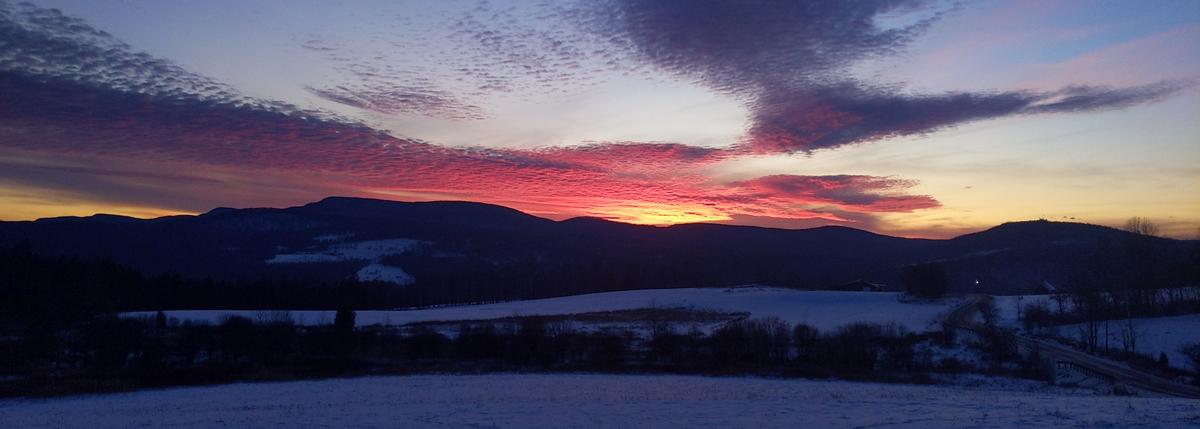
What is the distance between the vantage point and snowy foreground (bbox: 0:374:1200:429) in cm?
2447

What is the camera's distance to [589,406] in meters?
31.5

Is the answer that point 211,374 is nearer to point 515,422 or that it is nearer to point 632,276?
point 515,422

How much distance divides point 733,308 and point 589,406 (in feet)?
259

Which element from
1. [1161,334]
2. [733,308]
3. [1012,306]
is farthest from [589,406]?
[1012,306]

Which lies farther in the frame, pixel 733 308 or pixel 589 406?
pixel 733 308

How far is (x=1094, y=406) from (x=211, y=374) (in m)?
49.6

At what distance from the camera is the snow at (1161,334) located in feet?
203

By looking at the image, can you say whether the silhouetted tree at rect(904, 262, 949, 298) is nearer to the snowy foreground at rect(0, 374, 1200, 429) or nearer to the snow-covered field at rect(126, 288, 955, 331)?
the snow-covered field at rect(126, 288, 955, 331)

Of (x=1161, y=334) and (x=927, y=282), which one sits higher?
(x=927, y=282)

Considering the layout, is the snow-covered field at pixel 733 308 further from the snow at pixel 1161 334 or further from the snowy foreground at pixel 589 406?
the snowy foreground at pixel 589 406

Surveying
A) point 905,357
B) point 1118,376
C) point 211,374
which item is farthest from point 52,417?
point 1118,376

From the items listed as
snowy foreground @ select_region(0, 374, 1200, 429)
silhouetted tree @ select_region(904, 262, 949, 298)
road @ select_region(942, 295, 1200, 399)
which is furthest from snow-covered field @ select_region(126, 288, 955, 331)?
snowy foreground @ select_region(0, 374, 1200, 429)

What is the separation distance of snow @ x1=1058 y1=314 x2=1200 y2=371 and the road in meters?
4.72

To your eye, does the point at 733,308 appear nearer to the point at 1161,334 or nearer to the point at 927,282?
the point at 927,282
